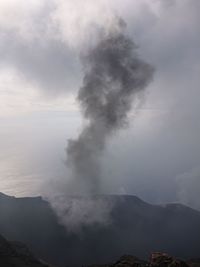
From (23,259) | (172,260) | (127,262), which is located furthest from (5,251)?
(172,260)

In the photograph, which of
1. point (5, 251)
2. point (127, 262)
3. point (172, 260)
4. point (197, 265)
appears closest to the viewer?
point (172, 260)

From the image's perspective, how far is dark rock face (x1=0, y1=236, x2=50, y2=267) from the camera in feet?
533

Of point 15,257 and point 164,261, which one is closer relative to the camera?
point 164,261

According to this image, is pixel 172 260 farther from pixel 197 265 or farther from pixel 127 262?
pixel 197 265

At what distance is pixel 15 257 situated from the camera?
174m

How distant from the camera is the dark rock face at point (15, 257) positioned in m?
163

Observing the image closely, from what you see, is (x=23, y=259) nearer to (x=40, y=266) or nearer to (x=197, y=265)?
(x=40, y=266)

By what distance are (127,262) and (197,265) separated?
90261 millimetres

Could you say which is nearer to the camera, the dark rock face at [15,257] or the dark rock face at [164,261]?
the dark rock face at [164,261]

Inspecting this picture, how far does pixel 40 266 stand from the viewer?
167 m

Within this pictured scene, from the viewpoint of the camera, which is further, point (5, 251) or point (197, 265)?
point (5, 251)

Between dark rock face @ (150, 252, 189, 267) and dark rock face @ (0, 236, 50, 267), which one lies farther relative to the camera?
dark rock face @ (0, 236, 50, 267)

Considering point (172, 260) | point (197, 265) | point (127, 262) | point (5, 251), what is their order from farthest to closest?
point (5, 251) < point (197, 265) < point (127, 262) < point (172, 260)

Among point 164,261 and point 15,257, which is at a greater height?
point 15,257
